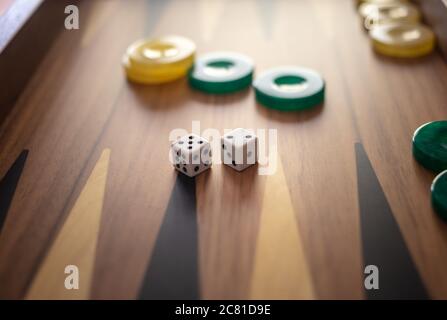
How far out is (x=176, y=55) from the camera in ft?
5.35

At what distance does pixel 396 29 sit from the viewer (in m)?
1.76

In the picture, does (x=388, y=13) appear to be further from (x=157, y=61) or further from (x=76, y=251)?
(x=76, y=251)

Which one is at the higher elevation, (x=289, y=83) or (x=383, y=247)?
(x=289, y=83)

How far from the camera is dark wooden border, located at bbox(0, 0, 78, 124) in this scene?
1397mm

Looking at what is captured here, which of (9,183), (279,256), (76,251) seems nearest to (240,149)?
(279,256)

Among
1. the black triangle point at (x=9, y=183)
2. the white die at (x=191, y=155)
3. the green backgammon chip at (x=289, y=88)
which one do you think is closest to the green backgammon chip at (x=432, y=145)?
the green backgammon chip at (x=289, y=88)

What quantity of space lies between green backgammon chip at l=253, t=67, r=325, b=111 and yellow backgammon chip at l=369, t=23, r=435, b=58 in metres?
0.30

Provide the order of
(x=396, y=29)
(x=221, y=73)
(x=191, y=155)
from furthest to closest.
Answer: (x=396, y=29)
(x=221, y=73)
(x=191, y=155)

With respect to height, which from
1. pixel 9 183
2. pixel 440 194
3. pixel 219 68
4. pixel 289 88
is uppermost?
pixel 219 68

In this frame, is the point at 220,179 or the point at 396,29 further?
the point at 396,29

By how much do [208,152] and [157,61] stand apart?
521 millimetres

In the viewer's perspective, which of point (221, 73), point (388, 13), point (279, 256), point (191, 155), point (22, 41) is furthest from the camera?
point (388, 13)

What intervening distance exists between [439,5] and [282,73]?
21.5 inches

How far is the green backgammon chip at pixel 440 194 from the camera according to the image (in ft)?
3.35
